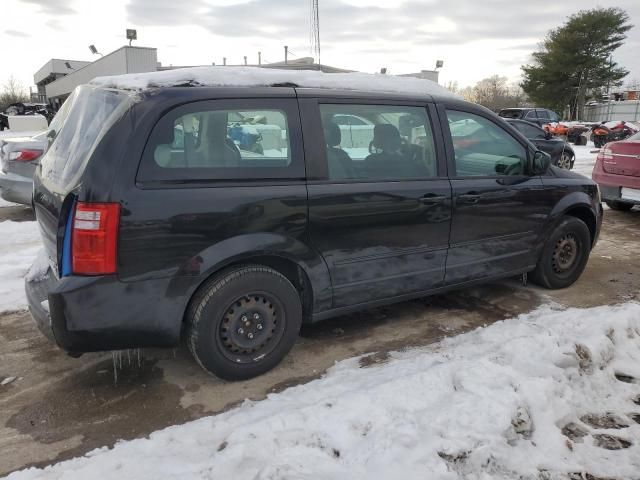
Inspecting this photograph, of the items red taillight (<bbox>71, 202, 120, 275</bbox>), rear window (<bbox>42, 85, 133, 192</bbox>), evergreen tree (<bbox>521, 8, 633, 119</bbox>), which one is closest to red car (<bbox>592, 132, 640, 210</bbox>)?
rear window (<bbox>42, 85, 133, 192</bbox>)

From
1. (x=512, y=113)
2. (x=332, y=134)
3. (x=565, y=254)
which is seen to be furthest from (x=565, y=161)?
(x=332, y=134)

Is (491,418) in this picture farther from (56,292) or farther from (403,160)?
(56,292)

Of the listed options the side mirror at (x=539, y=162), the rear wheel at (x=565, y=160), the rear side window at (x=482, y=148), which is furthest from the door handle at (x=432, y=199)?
the rear wheel at (x=565, y=160)

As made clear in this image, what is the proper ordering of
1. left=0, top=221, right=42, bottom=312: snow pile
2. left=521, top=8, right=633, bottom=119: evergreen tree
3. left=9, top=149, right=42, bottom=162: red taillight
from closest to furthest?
1. left=0, top=221, right=42, bottom=312: snow pile
2. left=9, top=149, right=42, bottom=162: red taillight
3. left=521, top=8, right=633, bottom=119: evergreen tree

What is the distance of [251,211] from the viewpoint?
9.85 feet

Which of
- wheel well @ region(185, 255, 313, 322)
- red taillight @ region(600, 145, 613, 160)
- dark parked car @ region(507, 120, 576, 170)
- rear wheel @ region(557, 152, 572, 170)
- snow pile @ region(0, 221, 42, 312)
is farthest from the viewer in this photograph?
rear wheel @ region(557, 152, 572, 170)

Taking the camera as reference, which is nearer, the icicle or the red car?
the icicle

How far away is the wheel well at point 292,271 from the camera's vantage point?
123 inches

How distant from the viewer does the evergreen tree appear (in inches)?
1763

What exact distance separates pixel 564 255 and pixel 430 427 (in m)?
2.93

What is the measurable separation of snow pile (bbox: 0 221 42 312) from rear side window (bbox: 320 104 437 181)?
297 centimetres

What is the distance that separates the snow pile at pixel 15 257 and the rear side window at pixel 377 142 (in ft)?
9.76

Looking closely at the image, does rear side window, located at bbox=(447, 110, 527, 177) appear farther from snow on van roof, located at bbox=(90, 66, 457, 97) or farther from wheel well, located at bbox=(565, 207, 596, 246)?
wheel well, located at bbox=(565, 207, 596, 246)

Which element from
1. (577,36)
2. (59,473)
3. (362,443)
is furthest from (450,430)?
(577,36)
